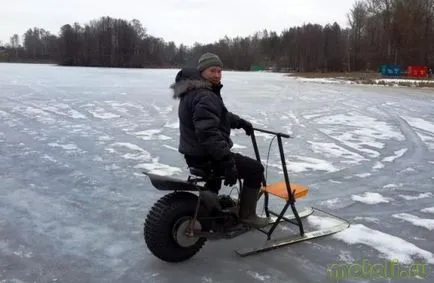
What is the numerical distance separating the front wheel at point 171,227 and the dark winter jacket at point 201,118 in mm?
397

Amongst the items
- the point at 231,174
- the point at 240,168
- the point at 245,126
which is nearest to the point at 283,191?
the point at 240,168

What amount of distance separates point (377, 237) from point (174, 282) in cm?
199

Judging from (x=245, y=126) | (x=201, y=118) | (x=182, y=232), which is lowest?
(x=182, y=232)

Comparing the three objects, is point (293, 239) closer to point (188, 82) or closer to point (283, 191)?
point (283, 191)

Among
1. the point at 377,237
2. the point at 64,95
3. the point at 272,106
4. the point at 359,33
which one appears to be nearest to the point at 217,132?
the point at 377,237

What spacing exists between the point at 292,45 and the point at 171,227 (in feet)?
259

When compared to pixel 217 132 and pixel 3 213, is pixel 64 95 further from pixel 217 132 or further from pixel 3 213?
pixel 217 132

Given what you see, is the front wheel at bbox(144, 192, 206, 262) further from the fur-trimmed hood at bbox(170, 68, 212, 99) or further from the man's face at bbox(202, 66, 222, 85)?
the man's face at bbox(202, 66, 222, 85)

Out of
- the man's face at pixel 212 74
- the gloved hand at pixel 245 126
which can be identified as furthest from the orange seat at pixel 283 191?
the man's face at pixel 212 74

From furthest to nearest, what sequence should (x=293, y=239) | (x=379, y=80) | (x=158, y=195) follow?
(x=379, y=80) < (x=158, y=195) < (x=293, y=239)

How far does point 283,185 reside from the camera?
433cm

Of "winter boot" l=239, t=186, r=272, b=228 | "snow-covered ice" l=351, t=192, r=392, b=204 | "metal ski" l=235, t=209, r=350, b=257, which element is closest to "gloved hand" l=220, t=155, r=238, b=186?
"winter boot" l=239, t=186, r=272, b=228

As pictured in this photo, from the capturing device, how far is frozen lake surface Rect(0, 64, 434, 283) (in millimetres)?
3562

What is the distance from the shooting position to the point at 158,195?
17.7ft
